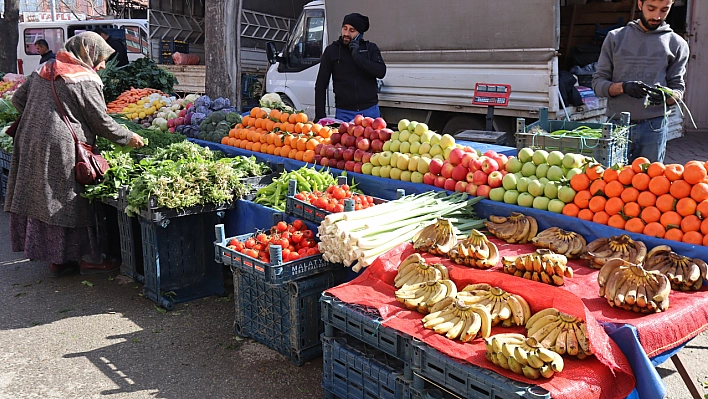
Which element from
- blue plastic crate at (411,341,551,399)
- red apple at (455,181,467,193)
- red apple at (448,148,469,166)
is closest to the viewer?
blue plastic crate at (411,341,551,399)

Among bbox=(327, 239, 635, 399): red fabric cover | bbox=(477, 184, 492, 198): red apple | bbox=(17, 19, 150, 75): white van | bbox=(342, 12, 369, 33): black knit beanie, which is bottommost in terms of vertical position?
bbox=(327, 239, 635, 399): red fabric cover

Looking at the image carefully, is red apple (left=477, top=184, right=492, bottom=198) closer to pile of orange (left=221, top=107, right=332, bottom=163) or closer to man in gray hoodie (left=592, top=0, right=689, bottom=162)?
man in gray hoodie (left=592, top=0, right=689, bottom=162)

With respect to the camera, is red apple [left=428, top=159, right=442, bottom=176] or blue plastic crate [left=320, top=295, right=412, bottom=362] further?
red apple [left=428, top=159, right=442, bottom=176]

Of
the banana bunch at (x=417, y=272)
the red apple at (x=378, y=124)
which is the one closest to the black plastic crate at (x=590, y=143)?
the red apple at (x=378, y=124)

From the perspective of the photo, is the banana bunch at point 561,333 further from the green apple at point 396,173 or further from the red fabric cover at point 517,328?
the green apple at point 396,173

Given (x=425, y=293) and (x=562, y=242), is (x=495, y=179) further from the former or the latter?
(x=425, y=293)

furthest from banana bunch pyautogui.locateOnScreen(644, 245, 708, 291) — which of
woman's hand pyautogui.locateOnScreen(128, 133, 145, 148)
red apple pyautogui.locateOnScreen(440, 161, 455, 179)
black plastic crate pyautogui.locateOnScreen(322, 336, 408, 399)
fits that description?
woman's hand pyautogui.locateOnScreen(128, 133, 145, 148)

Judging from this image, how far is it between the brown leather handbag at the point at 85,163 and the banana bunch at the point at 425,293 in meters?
3.39

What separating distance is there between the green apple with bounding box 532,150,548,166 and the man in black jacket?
2.83 m

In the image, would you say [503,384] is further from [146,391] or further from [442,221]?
[146,391]

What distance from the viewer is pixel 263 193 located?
5457mm

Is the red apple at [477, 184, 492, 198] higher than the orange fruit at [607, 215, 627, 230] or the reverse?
higher

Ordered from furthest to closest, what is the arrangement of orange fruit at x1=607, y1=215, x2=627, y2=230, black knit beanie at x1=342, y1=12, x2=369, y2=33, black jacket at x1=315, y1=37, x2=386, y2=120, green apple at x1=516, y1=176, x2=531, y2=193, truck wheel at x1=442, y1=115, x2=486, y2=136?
truck wheel at x1=442, y1=115, x2=486, y2=136 → black jacket at x1=315, y1=37, x2=386, y2=120 → black knit beanie at x1=342, y1=12, x2=369, y2=33 → green apple at x1=516, y1=176, x2=531, y2=193 → orange fruit at x1=607, y1=215, x2=627, y2=230

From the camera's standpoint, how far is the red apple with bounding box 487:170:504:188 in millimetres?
4602
